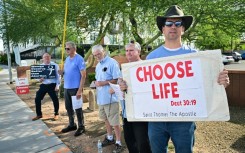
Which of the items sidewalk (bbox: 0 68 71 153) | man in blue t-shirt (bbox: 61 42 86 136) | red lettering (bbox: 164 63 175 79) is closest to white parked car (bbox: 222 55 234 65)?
sidewalk (bbox: 0 68 71 153)

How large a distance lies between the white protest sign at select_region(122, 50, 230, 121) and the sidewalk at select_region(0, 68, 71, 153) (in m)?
2.56

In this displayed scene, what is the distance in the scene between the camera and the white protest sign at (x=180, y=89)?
278 cm

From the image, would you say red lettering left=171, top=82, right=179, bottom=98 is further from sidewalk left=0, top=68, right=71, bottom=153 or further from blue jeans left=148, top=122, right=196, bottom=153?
sidewalk left=0, top=68, right=71, bottom=153

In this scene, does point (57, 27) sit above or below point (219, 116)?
above

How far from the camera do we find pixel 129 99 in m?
3.30

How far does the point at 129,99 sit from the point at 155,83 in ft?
1.30

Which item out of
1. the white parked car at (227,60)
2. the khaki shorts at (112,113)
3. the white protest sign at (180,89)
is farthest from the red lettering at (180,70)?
the white parked car at (227,60)

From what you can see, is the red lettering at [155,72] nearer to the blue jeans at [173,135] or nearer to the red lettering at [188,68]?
the red lettering at [188,68]

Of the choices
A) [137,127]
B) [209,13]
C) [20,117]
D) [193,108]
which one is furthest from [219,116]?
[20,117]

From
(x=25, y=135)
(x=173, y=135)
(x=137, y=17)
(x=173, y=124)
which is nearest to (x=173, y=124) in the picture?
(x=173, y=124)

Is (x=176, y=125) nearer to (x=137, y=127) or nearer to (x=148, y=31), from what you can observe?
(x=137, y=127)

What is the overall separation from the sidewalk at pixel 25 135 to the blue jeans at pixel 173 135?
256 cm

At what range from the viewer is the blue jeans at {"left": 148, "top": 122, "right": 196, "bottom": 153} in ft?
9.35

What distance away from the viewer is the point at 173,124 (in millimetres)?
2922
